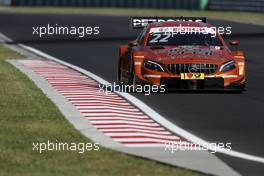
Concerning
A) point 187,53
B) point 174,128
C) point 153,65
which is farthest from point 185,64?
point 174,128

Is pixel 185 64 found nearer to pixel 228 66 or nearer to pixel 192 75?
pixel 192 75

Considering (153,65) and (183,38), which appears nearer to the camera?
(153,65)

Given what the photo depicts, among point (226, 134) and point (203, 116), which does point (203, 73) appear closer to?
point (203, 116)

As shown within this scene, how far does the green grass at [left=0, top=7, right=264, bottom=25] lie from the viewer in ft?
185

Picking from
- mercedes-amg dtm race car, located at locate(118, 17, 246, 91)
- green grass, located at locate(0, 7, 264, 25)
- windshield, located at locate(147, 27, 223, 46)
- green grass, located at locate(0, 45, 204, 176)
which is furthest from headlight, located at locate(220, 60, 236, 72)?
green grass, located at locate(0, 7, 264, 25)

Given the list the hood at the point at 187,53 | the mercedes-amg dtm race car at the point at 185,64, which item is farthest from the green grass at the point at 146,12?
the hood at the point at 187,53

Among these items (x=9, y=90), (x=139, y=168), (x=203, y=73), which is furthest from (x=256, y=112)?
(x=139, y=168)

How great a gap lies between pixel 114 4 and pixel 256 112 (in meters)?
55.3

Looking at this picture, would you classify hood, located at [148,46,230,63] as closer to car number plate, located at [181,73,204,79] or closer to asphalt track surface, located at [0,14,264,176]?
car number plate, located at [181,73,204,79]

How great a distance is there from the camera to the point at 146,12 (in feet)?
202

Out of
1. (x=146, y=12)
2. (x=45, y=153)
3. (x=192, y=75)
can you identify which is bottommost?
(x=146, y=12)

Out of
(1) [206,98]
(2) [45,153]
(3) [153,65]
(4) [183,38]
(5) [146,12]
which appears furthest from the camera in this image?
(5) [146,12]

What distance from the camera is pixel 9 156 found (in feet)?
35.7

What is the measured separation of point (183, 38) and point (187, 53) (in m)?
0.99
